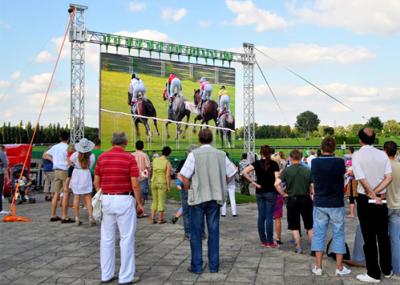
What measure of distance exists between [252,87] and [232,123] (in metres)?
3.98

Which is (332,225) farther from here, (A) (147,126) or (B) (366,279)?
(A) (147,126)

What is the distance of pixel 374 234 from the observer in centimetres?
520

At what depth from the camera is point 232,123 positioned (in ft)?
85.6

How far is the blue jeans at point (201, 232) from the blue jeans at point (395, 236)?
2097 mm

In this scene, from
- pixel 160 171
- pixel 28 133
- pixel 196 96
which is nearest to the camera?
pixel 160 171

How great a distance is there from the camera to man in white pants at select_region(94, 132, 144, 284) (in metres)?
5.00

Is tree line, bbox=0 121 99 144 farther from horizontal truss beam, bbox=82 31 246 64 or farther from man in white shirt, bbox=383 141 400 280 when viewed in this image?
man in white shirt, bbox=383 141 400 280

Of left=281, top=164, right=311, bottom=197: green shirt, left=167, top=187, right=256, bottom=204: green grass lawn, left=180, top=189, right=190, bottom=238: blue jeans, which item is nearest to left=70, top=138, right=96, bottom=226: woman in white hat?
left=180, top=189, right=190, bottom=238: blue jeans

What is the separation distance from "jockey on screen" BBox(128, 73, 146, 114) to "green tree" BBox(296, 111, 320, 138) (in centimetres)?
8507

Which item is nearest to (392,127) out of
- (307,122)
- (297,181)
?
(307,122)

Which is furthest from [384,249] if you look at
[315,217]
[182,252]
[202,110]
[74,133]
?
[202,110]

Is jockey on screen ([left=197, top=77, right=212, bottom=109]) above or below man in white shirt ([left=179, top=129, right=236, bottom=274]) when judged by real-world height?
above

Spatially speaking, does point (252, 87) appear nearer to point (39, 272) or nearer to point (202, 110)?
point (202, 110)

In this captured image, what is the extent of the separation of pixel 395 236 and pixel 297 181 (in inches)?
60.4
